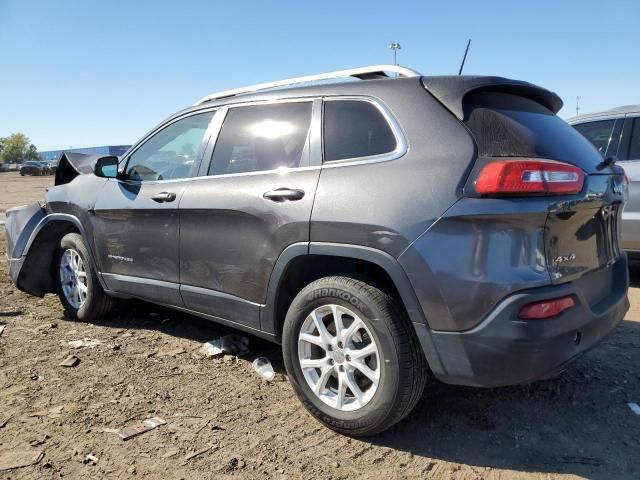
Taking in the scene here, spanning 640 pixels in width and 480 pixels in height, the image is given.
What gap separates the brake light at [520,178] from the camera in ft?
7.41

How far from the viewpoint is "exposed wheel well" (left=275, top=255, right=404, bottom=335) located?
8.93ft

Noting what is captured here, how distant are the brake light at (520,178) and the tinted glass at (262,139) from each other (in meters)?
1.06

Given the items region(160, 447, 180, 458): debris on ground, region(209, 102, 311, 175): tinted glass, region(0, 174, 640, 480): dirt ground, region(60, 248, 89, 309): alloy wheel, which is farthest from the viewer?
region(60, 248, 89, 309): alloy wheel

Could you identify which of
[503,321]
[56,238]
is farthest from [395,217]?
[56,238]

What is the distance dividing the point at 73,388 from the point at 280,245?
5.65 ft

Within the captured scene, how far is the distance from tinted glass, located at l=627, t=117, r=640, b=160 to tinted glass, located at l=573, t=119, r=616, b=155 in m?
0.22

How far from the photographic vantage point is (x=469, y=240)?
226 centimetres

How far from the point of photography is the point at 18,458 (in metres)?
2.60

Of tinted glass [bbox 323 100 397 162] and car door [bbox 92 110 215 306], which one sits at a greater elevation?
tinted glass [bbox 323 100 397 162]

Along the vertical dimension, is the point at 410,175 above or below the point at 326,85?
below

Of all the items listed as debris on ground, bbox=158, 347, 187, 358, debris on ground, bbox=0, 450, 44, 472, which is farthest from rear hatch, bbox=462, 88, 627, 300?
debris on ground, bbox=158, 347, 187, 358

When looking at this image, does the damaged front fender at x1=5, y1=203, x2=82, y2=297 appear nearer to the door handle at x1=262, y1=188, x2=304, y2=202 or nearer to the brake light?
the door handle at x1=262, y1=188, x2=304, y2=202

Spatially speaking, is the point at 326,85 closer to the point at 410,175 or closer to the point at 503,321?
the point at 410,175

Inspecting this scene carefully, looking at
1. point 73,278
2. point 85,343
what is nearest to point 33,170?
point 73,278
